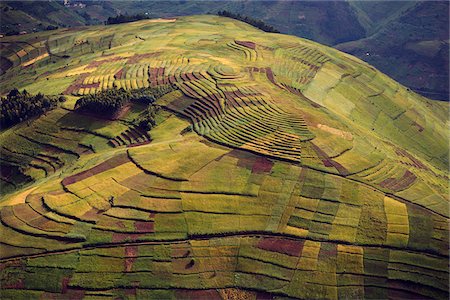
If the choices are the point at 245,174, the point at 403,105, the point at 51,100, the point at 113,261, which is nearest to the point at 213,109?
the point at 245,174

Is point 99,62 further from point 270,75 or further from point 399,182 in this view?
point 399,182

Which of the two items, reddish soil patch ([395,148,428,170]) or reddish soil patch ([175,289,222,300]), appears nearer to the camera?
reddish soil patch ([175,289,222,300])

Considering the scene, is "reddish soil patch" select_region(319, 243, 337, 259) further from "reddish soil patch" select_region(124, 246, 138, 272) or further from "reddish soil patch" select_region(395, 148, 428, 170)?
"reddish soil patch" select_region(395, 148, 428, 170)

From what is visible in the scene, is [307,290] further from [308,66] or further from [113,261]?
[308,66]

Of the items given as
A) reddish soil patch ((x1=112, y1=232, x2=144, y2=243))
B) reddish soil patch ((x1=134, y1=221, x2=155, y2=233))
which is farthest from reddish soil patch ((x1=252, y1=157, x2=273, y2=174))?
reddish soil patch ((x1=112, y1=232, x2=144, y2=243))

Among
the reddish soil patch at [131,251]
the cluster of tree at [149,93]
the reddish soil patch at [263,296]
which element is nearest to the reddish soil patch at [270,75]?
the cluster of tree at [149,93]
